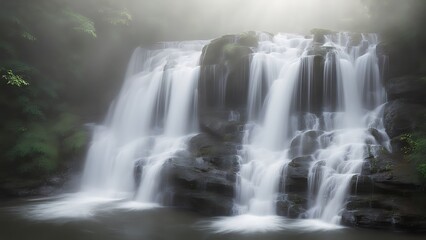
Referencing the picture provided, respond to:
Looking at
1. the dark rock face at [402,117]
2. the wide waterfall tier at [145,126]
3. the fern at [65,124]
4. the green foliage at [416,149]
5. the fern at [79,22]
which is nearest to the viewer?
the green foliage at [416,149]

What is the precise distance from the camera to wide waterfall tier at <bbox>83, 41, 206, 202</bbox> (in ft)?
42.8

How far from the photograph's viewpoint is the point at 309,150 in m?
11.8

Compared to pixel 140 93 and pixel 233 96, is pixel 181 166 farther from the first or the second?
pixel 140 93

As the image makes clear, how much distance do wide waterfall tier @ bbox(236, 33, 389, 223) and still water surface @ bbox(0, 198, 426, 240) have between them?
37.4 inches

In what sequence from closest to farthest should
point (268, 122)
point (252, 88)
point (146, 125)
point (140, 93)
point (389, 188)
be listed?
point (389, 188)
point (268, 122)
point (252, 88)
point (146, 125)
point (140, 93)

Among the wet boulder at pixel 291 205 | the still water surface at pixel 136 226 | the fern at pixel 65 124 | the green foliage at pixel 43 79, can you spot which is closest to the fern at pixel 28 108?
the green foliage at pixel 43 79

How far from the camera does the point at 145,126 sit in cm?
1603

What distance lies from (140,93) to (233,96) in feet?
14.9

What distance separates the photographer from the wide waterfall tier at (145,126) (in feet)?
42.8

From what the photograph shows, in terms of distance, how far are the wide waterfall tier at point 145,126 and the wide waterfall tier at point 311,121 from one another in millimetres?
2798

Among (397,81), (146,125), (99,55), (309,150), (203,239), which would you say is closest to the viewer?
(203,239)

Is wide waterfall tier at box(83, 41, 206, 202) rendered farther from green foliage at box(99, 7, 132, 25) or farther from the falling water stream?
green foliage at box(99, 7, 132, 25)

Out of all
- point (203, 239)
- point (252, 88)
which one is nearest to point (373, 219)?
point (203, 239)

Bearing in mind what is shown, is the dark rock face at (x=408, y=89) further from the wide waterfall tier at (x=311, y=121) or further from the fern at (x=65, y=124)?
the fern at (x=65, y=124)
